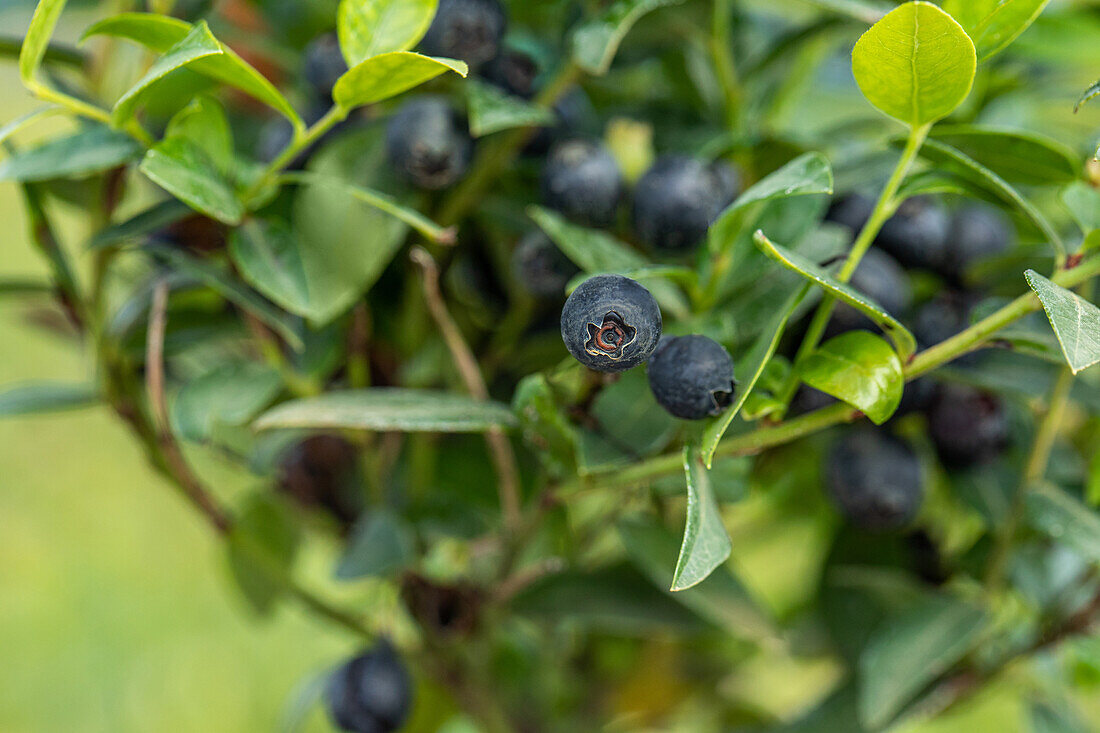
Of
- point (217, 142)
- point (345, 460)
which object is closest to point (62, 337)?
point (345, 460)

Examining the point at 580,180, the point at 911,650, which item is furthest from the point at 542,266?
the point at 911,650

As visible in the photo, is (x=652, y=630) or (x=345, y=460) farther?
(x=345, y=460)

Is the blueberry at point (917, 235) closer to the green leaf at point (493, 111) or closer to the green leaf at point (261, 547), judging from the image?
the green leaf at point (493, 111)

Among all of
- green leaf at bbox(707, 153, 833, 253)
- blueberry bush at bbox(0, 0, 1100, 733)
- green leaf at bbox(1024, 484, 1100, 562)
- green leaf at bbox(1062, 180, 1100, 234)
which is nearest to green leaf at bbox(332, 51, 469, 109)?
blueberry bush at bbox(0, 0, 1100, 733)

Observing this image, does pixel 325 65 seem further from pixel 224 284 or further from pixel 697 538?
pixel 697 538

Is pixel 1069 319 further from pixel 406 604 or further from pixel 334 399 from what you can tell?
pixel 406 604

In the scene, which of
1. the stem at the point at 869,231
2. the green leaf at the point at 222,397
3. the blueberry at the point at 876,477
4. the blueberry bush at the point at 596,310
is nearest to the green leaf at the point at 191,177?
the blueberry bush at the point at 596,310

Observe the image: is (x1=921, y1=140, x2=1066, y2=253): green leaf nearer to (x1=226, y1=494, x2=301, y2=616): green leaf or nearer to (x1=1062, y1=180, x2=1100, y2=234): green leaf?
(x1=1062, y1=180, x2=1100, y2=234): green leaf
